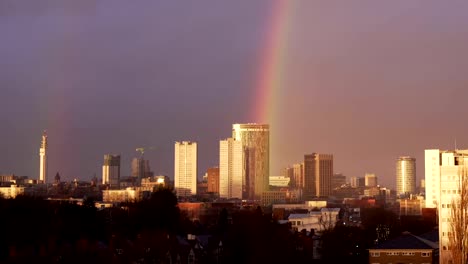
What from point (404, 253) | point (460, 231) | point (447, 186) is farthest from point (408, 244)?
point (460, 231)

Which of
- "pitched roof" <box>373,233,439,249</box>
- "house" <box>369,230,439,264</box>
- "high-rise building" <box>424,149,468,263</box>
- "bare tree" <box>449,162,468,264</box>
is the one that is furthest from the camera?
"pitched roof" <box>373,233,439,249</box>

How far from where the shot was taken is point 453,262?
4294cm

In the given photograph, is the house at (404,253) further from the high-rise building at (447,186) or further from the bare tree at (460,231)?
the bare tree at (460,231)

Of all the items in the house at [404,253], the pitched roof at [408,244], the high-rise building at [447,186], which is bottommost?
the house at [404,253]

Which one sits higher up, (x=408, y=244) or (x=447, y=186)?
(x=447, y=186)

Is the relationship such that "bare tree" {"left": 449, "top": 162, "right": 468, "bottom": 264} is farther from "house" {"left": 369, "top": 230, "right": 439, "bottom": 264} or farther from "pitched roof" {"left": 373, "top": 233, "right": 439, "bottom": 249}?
"pitched roof" {"left": 373, "top": 233, "right": 439, "bottom": 249}

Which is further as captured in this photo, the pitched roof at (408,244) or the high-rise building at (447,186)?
the pitched roof at (408,244)

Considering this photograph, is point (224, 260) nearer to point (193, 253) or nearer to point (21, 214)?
point (193, 253)

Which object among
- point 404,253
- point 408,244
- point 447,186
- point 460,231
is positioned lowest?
point 404,253

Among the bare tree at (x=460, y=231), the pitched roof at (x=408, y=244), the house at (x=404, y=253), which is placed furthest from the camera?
the pitched roof at (x=408, y=244)

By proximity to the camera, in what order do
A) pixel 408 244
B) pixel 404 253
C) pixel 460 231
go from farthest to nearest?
pixel 408 244, pixel 404 253, pixel 460 231

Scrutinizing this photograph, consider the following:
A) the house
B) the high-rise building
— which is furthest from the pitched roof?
the high-rise building

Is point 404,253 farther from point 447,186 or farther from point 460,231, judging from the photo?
point 460,231

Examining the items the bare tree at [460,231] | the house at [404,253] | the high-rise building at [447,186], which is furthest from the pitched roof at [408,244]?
the bare tree at [460,231]
